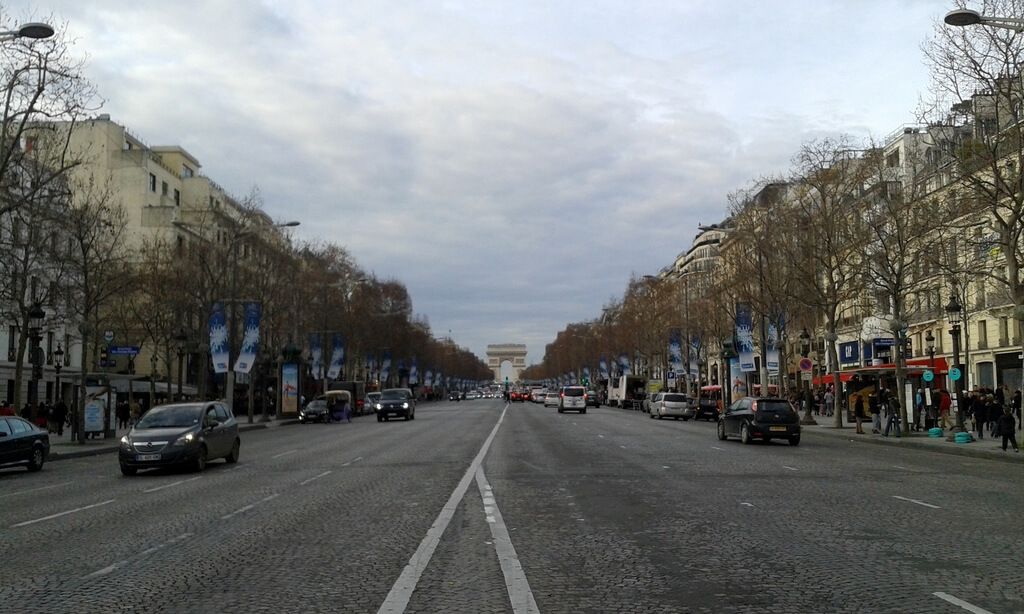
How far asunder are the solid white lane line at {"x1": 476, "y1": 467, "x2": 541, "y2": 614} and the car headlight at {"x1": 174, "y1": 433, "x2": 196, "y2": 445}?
33.2ft

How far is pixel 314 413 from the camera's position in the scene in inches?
2409

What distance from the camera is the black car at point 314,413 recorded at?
200 feet

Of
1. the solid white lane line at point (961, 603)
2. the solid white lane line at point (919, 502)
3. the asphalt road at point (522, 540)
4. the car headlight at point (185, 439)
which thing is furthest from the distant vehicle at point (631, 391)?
the solid white lane line at point (961, 603)

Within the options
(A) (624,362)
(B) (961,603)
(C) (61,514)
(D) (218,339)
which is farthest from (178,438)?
(A) (624,362)

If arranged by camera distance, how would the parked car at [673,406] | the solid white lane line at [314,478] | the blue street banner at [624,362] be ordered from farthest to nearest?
the blue street banner at [624,362] → the parked car at [673,406] → the solid white lane line at [314,478]

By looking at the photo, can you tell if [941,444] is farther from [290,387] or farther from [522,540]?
[290,387]

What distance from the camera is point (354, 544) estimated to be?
1058 cm

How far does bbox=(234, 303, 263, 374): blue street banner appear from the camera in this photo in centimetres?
4872

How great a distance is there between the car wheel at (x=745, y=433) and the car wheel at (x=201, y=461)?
17.4m

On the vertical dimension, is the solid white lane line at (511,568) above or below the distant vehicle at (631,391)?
below

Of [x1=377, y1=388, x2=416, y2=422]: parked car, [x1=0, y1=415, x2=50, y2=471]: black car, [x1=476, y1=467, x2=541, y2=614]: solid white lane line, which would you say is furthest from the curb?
[x1=377, y1=388, x2=416, y2=422]: parked car

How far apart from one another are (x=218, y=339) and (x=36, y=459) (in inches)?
880

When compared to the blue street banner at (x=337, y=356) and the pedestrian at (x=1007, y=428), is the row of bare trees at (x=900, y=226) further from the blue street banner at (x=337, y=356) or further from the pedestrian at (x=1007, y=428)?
the blue street banner at (x=337, y=356)

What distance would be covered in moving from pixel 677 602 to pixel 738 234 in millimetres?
48221
